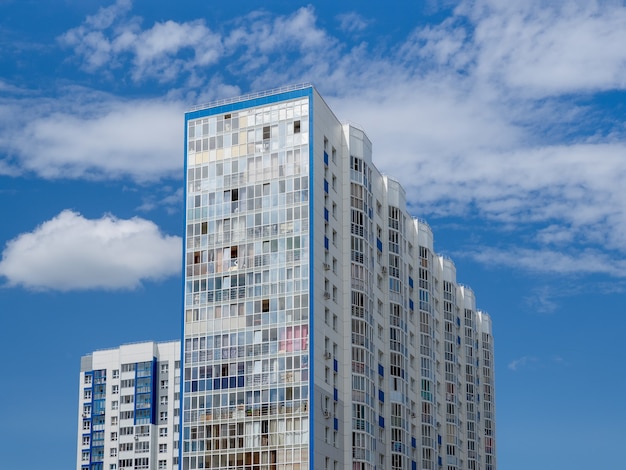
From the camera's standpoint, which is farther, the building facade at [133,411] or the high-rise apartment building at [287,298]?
the building facade at [133,411]

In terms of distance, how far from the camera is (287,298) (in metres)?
106

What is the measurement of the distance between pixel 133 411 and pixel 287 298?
89736 mm

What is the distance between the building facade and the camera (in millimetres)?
186375

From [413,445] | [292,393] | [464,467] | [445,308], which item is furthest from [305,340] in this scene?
[464,467]

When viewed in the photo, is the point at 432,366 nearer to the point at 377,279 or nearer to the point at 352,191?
the point at 377,279

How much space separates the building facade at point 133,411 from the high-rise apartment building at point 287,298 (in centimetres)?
7186

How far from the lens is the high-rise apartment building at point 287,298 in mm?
104000

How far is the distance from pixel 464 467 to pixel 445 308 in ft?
77.3

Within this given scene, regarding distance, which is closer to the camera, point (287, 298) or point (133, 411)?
point (287, 298)

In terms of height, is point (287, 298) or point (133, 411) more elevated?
point (133, 411)

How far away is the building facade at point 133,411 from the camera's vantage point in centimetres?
18638

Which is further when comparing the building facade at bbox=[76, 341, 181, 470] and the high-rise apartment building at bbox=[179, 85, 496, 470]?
the building facade at bbox=[76, 341, 181, 470]

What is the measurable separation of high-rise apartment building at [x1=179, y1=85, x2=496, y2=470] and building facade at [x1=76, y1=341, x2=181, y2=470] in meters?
71.9

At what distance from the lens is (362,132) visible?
11856cm
